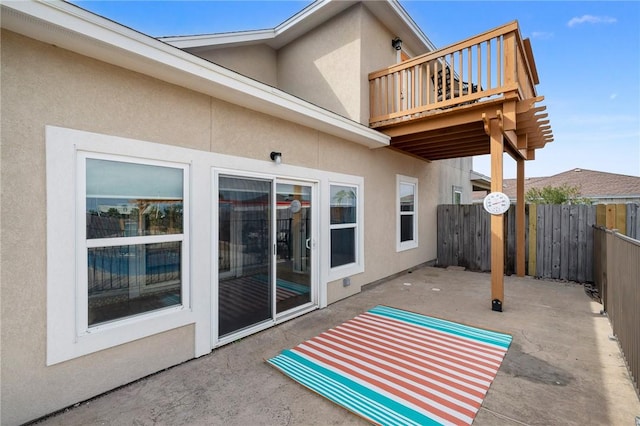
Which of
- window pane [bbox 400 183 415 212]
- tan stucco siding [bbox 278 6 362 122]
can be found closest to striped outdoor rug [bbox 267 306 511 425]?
window pane [bbox 400 183 415 212]

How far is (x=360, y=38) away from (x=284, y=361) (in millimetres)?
6113

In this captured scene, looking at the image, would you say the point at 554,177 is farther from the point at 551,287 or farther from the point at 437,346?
the point at 437,346

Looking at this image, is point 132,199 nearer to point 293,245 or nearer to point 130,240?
point 130,240

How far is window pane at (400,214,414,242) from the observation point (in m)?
7.71

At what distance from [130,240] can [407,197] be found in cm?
660

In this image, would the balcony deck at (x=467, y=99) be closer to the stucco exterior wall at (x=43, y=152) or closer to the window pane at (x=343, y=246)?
the window pane at (x=343, y=246)

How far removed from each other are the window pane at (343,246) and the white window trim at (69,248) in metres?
3.48

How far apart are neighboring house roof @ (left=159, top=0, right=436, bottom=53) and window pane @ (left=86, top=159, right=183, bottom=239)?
142 inches

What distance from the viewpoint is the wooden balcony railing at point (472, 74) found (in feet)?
15.5

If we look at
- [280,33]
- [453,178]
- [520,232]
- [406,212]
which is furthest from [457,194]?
[280,33]

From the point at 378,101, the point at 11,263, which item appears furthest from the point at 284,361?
the point at 378,101

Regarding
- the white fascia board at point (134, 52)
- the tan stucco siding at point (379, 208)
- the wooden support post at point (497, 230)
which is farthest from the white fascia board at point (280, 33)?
the wooden support post at point (497, 230)

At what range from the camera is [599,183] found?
63.5 ft

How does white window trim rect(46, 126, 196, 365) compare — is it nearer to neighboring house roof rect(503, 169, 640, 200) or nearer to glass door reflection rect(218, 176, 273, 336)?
glass door reflection rect(218, 176, 273, 336)
